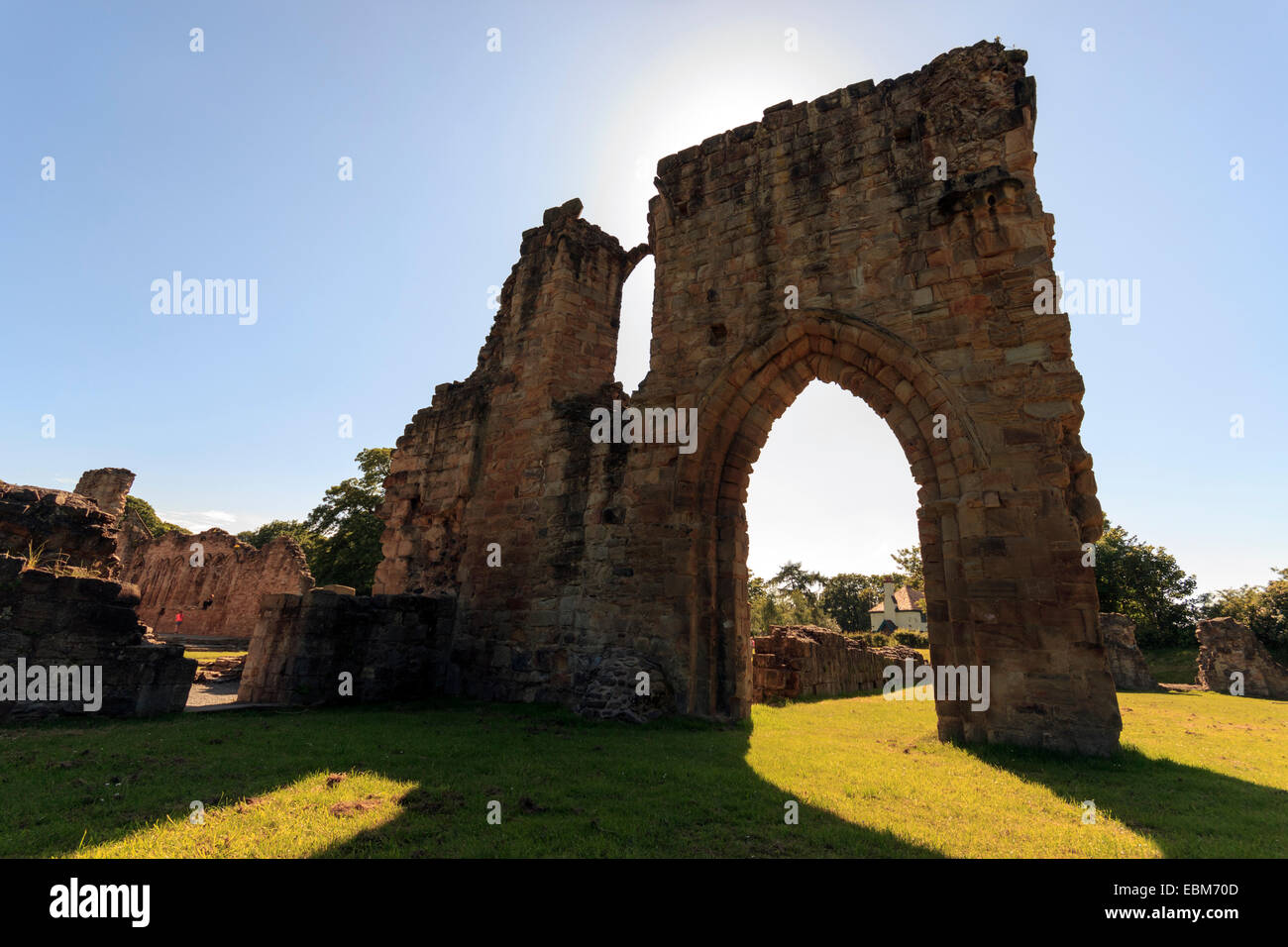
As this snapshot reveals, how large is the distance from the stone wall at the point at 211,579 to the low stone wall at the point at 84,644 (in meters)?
16.9

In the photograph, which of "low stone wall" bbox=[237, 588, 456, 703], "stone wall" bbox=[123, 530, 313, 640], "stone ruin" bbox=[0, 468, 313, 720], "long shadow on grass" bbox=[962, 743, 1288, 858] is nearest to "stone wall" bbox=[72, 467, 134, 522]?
"stone wall" bbox=[123, 530, 313, 640]

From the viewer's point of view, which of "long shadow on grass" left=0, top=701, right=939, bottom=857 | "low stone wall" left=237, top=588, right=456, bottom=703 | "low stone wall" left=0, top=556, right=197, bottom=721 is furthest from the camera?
"low stone wall" left=237, top=588, right=456, bottom=703

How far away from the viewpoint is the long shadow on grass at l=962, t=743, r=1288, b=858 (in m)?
3.46

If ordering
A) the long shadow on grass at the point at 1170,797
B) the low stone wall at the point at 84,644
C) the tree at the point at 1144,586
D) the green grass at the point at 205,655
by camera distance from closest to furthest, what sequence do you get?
the long shadow on grass at the point at 1170,797 < the low stone wall at the point at 84,644 < the green grass at the point at 205,655 < the tree at the point at 1144,586

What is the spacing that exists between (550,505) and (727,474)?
2.99 meters

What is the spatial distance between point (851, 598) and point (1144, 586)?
26.6 metres

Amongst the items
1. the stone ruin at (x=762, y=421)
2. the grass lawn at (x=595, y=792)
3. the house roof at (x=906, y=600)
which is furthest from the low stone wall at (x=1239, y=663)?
the house roof at (x=906, y=600)

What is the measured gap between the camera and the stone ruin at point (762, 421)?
6.33 metres

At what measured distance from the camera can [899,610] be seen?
49.8 meters

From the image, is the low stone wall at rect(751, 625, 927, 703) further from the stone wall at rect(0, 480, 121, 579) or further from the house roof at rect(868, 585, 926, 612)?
the house roof at rect(868, 585, 926, 612)

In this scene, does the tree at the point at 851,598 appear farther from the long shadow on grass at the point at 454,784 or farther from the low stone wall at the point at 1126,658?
the long shadow on grass at the point at 454,784

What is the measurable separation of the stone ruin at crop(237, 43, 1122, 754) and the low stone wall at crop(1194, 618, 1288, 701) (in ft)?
62.7
